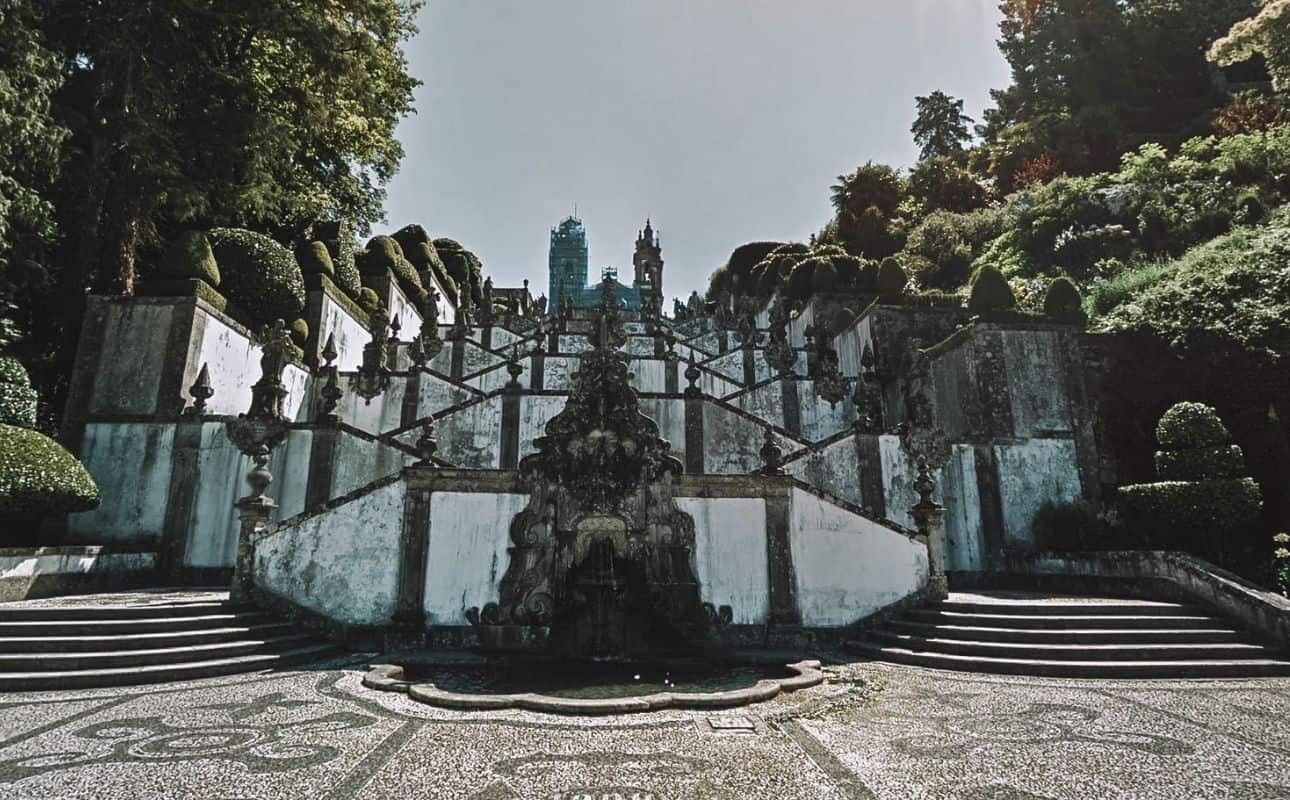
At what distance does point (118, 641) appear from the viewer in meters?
7.88

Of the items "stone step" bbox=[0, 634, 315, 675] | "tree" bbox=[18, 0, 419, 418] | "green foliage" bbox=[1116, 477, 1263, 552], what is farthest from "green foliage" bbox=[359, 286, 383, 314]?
"green foliage" bbox=[1116, 477, 1263, 552]

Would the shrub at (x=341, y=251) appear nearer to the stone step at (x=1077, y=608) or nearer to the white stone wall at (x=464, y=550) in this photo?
the white stone wall at (x=464, y=550)

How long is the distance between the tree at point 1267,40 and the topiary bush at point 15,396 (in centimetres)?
3235

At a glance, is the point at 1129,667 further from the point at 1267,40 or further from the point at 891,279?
the point at 1267,40

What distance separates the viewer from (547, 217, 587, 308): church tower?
92.9m

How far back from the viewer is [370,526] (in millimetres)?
10250

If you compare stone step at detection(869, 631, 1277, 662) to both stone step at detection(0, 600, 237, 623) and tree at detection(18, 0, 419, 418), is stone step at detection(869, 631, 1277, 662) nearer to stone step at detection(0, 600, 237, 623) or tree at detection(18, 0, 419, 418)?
stone step at detection(0, 600, 237, 623)

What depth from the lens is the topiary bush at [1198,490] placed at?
36.8 feet

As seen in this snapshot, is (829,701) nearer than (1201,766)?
No

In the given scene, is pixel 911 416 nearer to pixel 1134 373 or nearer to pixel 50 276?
Answer: pixel 1134 373

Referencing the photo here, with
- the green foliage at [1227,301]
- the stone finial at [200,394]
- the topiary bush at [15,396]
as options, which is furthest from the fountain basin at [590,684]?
the green foliage at [1227,301]

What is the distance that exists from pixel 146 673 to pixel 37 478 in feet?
19.0

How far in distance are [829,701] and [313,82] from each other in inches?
866

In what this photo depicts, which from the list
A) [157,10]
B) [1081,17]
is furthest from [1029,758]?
[1081,17]
